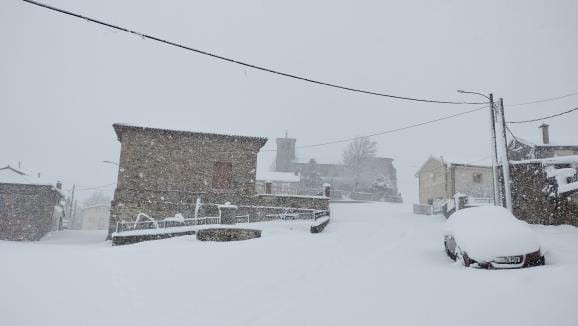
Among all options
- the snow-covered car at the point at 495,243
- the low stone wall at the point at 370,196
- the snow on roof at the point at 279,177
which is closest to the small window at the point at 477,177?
the low stone wall at the point at 370,196

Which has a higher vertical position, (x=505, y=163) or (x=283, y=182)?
(x=283, y=182)

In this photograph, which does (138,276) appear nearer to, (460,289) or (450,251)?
(460,289)

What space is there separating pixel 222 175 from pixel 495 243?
1858cm

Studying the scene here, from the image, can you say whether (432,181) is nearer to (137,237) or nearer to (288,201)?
(288,201)

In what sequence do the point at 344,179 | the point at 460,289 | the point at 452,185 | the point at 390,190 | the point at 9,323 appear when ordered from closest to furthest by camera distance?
the point at 9,323 < the point at 460,289 < the point at 452,185 < the point at 390,190 < the point at 344,179

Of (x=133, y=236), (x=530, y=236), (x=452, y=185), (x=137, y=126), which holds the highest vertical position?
(x=137, y=126)

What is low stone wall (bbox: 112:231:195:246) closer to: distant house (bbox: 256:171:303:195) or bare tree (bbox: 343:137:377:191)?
distant house (bbox: 256:171:303:195)

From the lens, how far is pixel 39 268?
8.51 meters

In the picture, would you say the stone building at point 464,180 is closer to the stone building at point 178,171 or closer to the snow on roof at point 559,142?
the snow on roof at point 559,142

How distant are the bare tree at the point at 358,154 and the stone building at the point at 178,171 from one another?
43530 millimetres

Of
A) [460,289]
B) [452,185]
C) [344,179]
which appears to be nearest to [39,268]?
[460,289]

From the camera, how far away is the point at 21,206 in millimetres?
31312

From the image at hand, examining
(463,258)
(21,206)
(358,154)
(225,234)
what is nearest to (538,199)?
(463,258)

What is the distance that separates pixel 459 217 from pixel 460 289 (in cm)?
413
